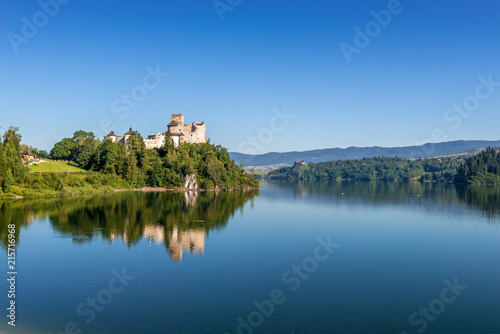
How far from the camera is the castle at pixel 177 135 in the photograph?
107 m

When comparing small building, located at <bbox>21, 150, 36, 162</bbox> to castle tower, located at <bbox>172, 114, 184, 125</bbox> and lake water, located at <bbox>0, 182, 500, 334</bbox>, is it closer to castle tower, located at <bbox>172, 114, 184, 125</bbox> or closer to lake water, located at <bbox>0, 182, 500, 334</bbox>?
castle tower, located at <bbox>172, 114, 184, 125</bbox>

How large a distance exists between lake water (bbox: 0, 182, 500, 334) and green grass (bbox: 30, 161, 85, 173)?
3519 centimetres

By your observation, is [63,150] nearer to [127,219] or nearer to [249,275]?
[127,219]

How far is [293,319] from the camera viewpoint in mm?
18828

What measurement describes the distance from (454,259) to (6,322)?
2950cm

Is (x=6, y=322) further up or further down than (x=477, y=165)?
further down

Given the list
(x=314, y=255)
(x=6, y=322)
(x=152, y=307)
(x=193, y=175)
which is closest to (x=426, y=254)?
(x=314, y=255)

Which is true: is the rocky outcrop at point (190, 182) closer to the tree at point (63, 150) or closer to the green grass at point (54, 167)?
the green grass at point (54, 167)

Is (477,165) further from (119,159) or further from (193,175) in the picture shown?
(119,159)

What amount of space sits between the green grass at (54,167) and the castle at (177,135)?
1685cm

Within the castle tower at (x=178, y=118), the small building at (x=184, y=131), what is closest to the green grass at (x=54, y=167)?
the small building at (x=184, y=131)

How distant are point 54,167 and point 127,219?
48.0 metres

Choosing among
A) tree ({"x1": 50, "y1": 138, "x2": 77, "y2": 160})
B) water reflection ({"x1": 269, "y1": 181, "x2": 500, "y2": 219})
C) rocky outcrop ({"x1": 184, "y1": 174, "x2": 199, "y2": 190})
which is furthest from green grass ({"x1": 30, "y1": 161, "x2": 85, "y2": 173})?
water reflection ({"x1": 269, "y1": 181, "x2": 500, "y2": 219})

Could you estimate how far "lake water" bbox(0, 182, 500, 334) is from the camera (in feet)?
61.1
